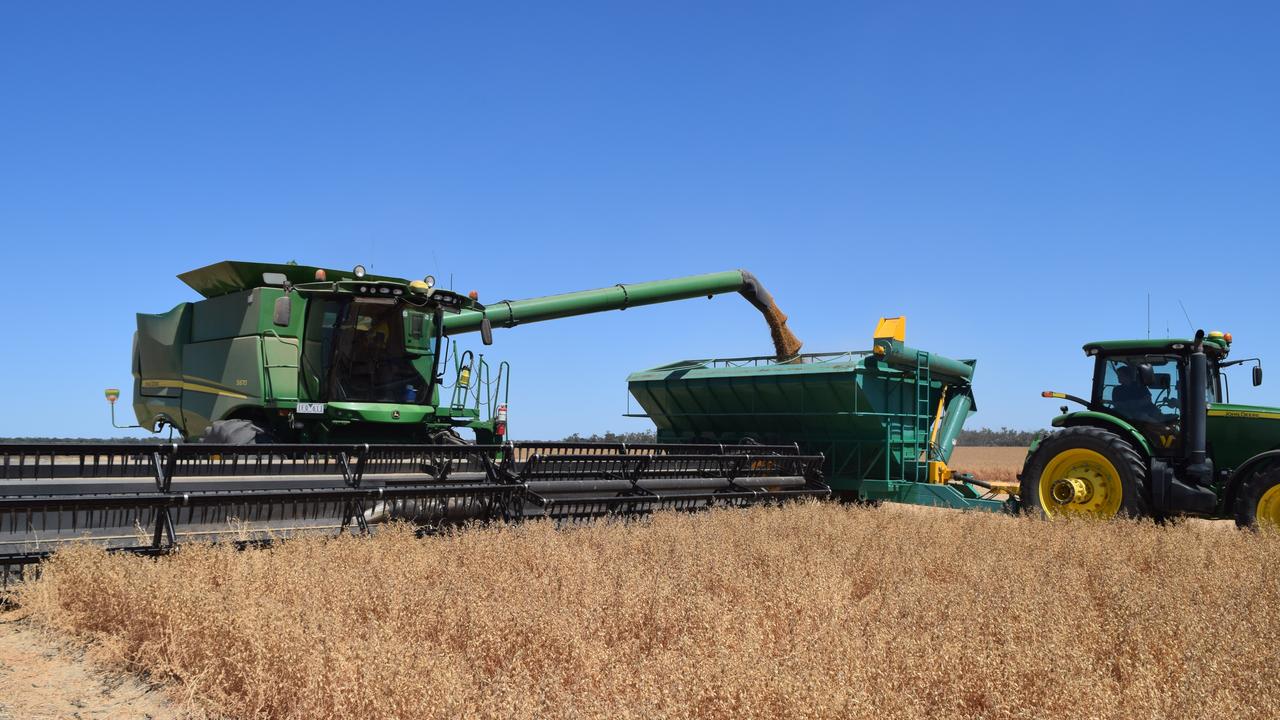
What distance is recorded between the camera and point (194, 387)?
8500mm

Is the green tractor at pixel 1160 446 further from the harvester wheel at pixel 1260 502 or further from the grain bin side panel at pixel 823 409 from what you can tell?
the grain bin side panel at pixel 823 409

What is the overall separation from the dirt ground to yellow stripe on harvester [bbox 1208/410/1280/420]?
27.2 ft

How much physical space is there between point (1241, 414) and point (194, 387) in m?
9.50

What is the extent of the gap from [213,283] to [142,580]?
496 centimetres

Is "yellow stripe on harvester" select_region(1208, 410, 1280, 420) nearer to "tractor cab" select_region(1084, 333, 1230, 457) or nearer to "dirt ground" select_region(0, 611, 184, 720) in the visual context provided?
"tractor cab" select_region(1084, 333, 1230, 457)

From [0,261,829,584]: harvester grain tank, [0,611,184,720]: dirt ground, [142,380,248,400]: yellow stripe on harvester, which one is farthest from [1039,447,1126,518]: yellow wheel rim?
[142,380,248,400]: yellow stripe on harvester

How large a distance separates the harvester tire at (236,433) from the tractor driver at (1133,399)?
7715 millimetres

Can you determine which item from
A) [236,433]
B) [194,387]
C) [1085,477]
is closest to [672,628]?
[236,433]

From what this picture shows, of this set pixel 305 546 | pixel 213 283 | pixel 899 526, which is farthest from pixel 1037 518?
pixel 213 283

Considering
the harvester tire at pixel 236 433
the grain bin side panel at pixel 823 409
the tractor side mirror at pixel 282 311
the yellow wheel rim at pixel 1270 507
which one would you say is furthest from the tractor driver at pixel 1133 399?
the harvester tire at pixel 236 433

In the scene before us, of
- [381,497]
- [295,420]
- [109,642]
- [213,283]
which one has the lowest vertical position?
[109,642]

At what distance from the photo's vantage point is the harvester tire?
7387 millimetres

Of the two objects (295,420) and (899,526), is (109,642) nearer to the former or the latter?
(295,420)

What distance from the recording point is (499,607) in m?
3.87
